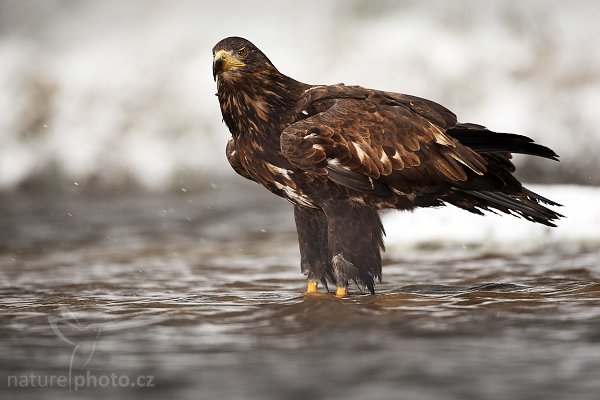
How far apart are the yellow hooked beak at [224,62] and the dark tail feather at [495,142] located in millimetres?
1572

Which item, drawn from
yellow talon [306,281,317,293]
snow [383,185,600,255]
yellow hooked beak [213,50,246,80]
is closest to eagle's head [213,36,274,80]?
yellow hooked beak [213,50,246,80]

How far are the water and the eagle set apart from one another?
1.67 ft

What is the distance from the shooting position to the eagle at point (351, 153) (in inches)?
273

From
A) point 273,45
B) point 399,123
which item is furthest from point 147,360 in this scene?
point 273,45

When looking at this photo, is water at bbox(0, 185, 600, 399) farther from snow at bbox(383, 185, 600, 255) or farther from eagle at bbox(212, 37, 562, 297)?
eagle at bbox(212, 37, 562, 297)

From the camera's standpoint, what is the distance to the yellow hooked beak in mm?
7031

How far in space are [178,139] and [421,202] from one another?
416 inches

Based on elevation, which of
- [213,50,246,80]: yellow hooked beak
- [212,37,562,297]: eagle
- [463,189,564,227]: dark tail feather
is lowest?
[463,189,564,227]: dark tail feather

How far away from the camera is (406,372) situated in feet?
15.5

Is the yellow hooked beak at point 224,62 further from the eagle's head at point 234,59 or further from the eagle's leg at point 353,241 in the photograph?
the eagle's leg at point 353,241

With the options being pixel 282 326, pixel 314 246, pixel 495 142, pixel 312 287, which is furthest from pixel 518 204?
pixel 282 326

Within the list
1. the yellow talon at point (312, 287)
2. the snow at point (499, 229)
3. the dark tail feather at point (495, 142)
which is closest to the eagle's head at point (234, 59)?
the dark tail feather at point (495, 142)

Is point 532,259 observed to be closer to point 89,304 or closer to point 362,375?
point 89,304

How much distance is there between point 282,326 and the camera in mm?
6039
